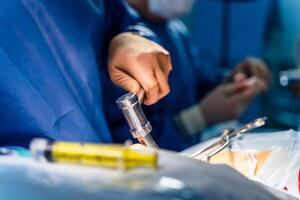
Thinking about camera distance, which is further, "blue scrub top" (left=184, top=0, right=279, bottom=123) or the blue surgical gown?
"blue scrub top" (left=184, top=0, right=279, bottom=123)

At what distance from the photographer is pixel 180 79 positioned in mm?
1382

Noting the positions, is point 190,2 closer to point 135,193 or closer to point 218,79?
point 218,79

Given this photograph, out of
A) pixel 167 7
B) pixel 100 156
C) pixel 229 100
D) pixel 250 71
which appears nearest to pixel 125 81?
pixel 100 156

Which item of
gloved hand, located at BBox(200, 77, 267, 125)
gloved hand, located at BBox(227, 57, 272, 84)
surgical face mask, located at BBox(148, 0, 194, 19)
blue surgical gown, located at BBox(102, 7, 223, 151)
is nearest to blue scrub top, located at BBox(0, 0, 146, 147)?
blue surgical gown, located at BBox(102, 7, 223, 151)

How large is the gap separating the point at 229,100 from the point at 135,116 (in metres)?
0.85

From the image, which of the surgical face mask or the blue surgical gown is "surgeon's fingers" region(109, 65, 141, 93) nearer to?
the blue surgical gown

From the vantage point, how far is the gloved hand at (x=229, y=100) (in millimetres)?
1493

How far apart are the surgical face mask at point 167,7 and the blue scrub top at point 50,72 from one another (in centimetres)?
42

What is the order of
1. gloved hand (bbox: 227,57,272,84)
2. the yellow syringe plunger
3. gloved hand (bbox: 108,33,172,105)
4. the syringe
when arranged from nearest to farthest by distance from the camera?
1. the yellow syringe plunger
2. the syringe
3. gloved hand (bbox: 108,33,172,105)
4. gloved hand (bbox: 227,57,272,84)

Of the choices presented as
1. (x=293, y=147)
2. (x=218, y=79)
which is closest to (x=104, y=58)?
(x=293, y=147)

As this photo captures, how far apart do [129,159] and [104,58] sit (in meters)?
0.55

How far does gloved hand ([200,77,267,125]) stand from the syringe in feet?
2.53

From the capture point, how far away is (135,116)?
71 cm

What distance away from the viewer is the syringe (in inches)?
27.0
